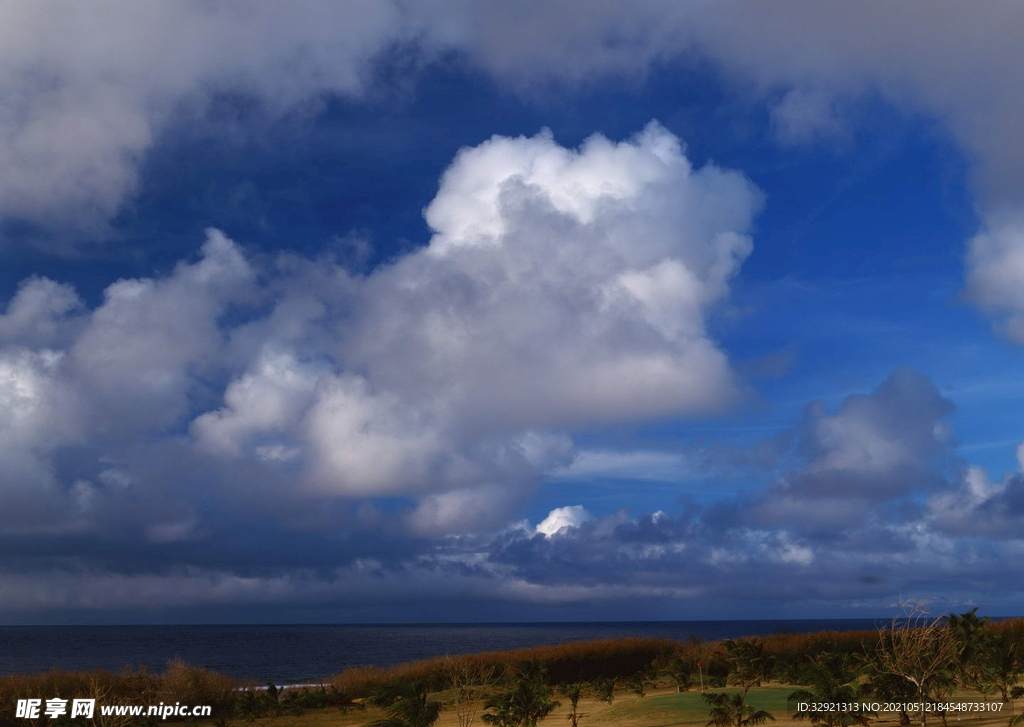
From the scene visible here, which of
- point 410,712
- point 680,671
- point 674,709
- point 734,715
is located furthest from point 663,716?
point 680,671

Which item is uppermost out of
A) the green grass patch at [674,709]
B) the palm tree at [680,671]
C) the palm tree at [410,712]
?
the palm tree at [410,712]

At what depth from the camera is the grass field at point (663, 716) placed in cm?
3300

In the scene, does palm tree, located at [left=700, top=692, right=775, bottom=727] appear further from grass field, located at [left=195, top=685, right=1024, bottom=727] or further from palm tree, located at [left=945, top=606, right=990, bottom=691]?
palm tree, located at [left=945, top=606, right=990, bottom=691]

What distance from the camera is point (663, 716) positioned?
39.3m

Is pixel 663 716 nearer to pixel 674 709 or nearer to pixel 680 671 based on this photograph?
pixel 674 709

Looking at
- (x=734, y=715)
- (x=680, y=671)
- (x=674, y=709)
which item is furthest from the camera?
(x=680, y=671)

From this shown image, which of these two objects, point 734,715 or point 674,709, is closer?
point 734,715

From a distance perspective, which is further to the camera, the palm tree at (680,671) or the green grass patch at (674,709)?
the palm tree at (680,671)

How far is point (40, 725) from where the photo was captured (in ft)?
147

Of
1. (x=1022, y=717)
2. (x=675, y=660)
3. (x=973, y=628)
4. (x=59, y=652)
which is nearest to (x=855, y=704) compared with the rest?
(x=1022, y=717)

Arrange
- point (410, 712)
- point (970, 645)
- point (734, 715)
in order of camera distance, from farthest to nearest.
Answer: point (970, 645), point (734, 715), point (410, 712)

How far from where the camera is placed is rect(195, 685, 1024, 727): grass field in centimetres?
3300

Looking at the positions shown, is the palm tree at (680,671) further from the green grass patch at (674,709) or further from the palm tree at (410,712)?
the palm tree at (410,712)

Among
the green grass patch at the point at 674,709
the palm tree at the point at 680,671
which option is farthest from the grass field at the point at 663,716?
the palm tree at the point at 680,671
